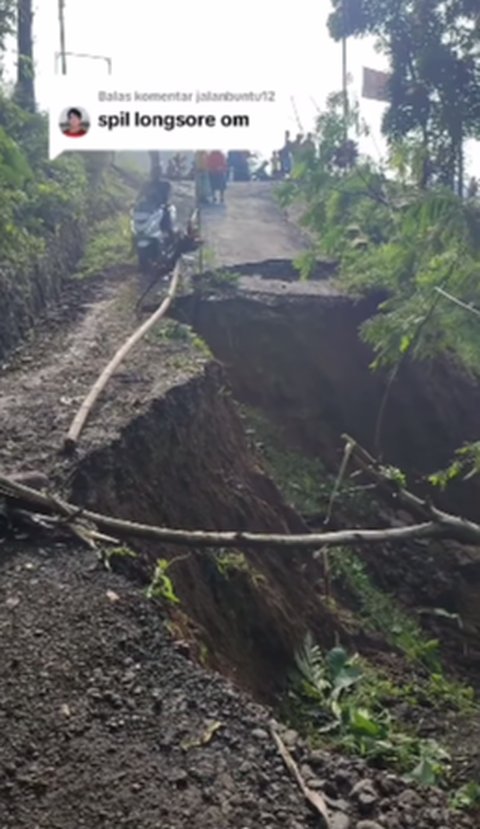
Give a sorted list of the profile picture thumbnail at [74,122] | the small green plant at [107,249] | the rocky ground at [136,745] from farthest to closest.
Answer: the small green plant at [107,249]
the profile picture thumbnail at [74,122]
the rocky ground at [136,745]

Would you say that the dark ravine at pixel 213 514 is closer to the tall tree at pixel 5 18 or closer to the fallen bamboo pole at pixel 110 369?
the fallen bamboo pole at pixel 110 369

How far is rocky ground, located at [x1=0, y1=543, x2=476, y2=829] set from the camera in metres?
3.71

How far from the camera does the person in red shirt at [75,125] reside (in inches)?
496

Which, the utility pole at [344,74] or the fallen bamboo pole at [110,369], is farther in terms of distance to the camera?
the utility pole at [344,74]

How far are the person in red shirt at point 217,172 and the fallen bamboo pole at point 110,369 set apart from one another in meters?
8.30

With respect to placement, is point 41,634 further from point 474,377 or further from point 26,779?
point 474,377

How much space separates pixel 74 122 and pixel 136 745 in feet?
34.4

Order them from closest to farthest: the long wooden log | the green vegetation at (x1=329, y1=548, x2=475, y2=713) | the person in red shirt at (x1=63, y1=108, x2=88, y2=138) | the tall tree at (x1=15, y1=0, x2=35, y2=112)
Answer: the long wooden log
the green vegetation at (x1=329, y1=548, x2=475, y2=713)
the person in red shirt at (x1=63, y1=108, x2=88, y2=138)
the tall tree at (x1=15, y1=0, x2=35, y2=112)

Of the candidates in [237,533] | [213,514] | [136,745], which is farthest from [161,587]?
[213,514]

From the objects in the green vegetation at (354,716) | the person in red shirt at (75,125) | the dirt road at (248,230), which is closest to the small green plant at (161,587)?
the green vegetation at (354,716)

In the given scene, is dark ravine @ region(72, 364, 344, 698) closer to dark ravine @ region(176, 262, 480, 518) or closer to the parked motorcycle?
dark ravine @ region(176, 262, 480, 518)

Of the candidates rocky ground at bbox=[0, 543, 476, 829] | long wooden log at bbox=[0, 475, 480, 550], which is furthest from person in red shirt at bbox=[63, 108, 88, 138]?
rocky ground at bbox=[0, 543, 476, 829]

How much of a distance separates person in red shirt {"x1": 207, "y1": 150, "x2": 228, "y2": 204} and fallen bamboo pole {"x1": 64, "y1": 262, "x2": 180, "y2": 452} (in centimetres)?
830

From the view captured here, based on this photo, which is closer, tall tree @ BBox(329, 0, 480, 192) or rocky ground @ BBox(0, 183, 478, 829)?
rocky ground @ BBox(0, 183, 478, 829)
